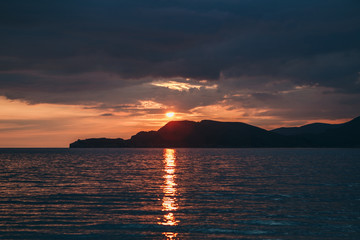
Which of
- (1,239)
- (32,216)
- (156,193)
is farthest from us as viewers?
(156,193)

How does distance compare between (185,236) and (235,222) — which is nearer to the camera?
(185,236)

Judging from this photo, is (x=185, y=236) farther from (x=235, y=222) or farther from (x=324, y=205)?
(x=324, y=205)

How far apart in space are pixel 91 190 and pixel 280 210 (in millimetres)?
25550

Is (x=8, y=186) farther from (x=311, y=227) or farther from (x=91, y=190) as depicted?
(x=311, y=227)

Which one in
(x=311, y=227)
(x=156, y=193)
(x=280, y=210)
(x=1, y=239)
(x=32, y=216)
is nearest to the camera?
(x=1, y=239)

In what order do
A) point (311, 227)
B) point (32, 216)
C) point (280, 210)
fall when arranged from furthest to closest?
1. point (280, 210)
2. point (32, 216)
3. point (311, 227)

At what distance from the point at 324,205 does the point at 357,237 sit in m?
12.6

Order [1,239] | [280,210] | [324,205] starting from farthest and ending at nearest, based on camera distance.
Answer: [324,205] → [280,210] → [1,239]

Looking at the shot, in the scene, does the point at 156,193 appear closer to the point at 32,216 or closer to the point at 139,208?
the point at 139,208

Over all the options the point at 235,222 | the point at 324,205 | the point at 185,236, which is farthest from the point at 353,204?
the point at 185,236

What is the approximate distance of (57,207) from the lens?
34.3 meters

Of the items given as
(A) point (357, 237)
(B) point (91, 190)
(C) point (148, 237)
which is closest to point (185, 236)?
(C) point (148, 237)

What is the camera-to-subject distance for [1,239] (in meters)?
23.7

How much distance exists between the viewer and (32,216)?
30.5 metres
